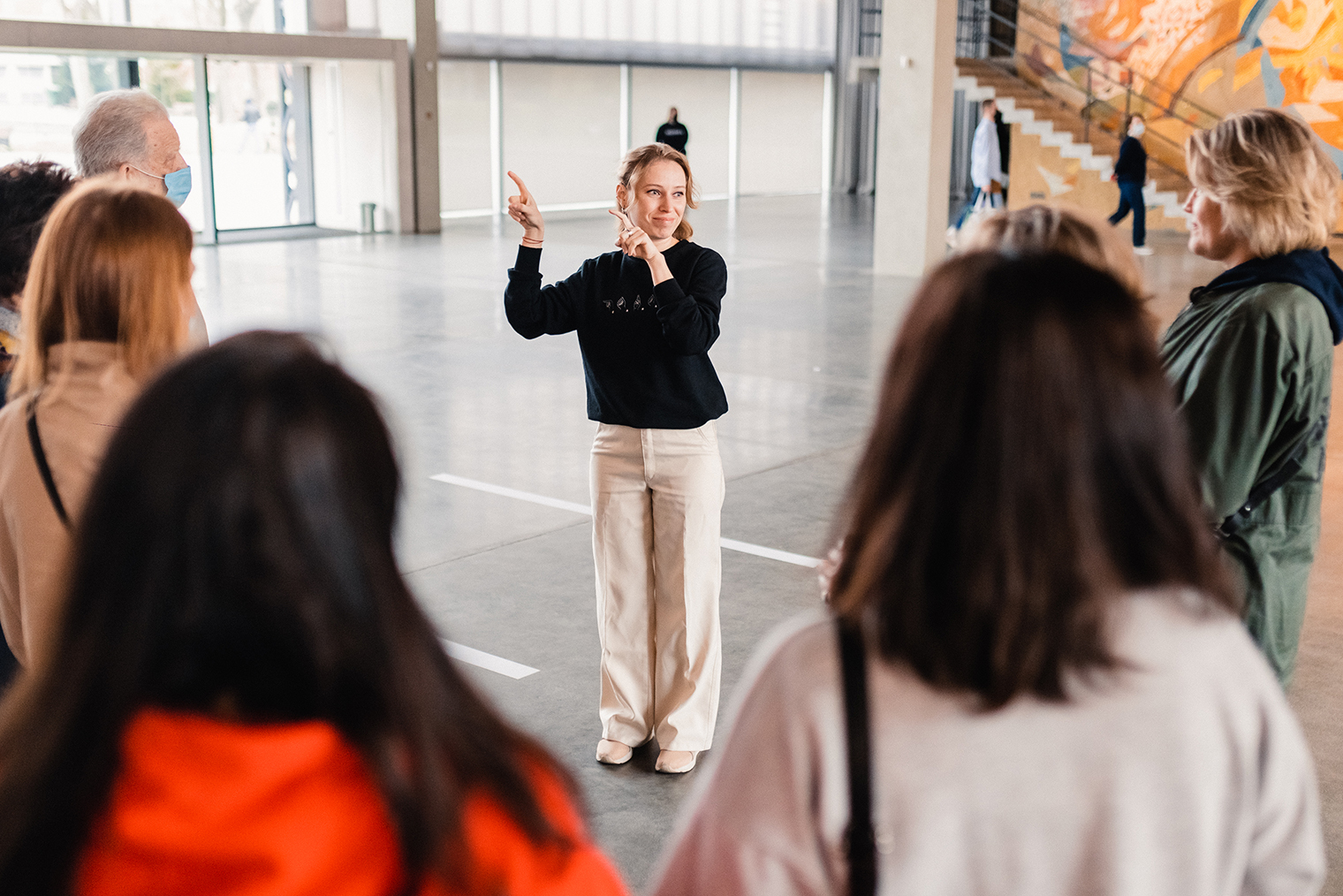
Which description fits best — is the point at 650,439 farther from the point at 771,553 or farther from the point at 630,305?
the point at 771,553

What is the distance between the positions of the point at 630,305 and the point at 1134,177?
16390 millimetres

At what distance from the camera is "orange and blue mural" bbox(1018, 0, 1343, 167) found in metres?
20.1

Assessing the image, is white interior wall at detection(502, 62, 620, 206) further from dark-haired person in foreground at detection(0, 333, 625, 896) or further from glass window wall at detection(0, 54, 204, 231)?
dark-haired person in foreground at detection(0, 333, 625, 896)

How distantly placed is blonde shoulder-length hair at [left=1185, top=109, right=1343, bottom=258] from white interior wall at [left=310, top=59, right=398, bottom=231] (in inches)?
726

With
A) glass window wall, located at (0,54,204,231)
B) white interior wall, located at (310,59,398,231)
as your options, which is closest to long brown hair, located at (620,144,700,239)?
glass window wall, located at (0,54,204,231)

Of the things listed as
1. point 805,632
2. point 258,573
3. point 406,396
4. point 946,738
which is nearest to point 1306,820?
point 946,738

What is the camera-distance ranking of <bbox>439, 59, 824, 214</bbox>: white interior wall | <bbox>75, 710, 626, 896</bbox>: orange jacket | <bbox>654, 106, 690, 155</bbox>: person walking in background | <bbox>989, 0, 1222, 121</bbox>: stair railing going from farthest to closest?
<bbox>439, 59, 824, 214</bbox>: white interior wall → <bbox>654, 106, 690, 155</bbox>: person walking in background → <bbox>989, 0, 1222, 121</bbox>: stair railing → <bbox>75, 710, 626, 896</bbox>: orange jacket

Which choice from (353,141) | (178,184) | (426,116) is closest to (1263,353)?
(178,184)

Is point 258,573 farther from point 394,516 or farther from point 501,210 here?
point 501,210

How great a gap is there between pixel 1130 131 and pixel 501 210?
11148 mm

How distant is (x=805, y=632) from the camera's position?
1258 millimetres

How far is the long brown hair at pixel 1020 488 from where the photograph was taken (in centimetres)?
118

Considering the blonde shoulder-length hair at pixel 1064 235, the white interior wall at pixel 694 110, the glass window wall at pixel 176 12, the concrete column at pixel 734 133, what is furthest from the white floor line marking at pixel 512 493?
the concrete column at pixel 734 133

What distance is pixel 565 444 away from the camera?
7770mm
